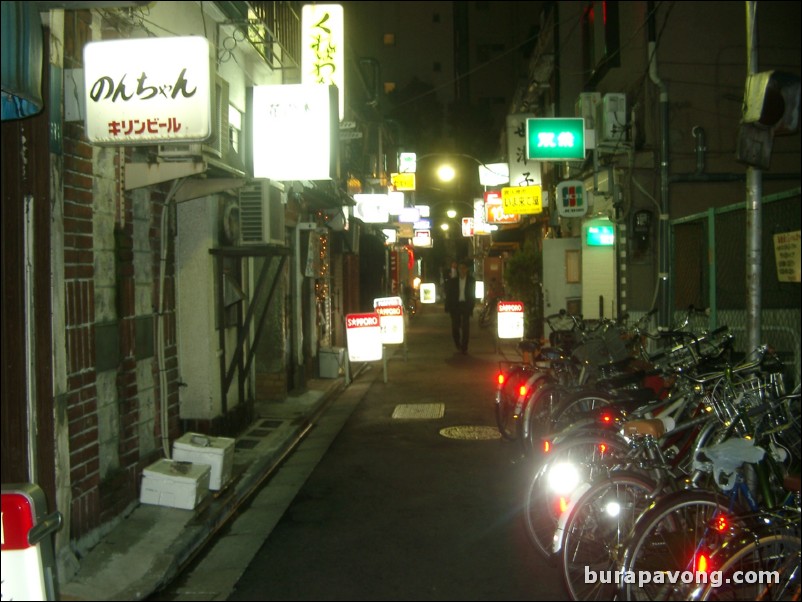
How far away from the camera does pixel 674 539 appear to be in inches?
167

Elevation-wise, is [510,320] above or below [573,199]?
below

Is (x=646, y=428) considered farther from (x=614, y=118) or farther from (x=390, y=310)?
(x=390, y=310)

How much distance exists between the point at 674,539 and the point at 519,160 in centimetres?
1894

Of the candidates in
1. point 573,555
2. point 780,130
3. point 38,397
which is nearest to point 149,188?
point 38,397

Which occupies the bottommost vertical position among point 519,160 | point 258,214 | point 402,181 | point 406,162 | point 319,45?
point 258,214

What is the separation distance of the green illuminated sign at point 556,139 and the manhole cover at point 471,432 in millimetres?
6786

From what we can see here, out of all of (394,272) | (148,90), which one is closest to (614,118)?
(148,90)

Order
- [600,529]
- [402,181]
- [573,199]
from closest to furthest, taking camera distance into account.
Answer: [600,529], [573,199], [402,181]

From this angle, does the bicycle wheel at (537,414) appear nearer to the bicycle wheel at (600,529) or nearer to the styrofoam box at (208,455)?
the styrofoam box at (208,455)

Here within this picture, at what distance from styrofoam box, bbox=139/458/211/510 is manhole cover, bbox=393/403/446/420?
5022mm

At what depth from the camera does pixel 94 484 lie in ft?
19.6

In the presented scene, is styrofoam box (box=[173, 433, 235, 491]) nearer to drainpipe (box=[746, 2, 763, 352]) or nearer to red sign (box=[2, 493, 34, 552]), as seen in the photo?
red sign (box=[2, 493, 34, 552])

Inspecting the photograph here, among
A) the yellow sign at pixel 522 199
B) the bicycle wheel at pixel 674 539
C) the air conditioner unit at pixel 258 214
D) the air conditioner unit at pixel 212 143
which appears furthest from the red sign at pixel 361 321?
the bicycle wheel at pixel 674 539

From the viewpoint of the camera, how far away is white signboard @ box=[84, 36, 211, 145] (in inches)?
222
